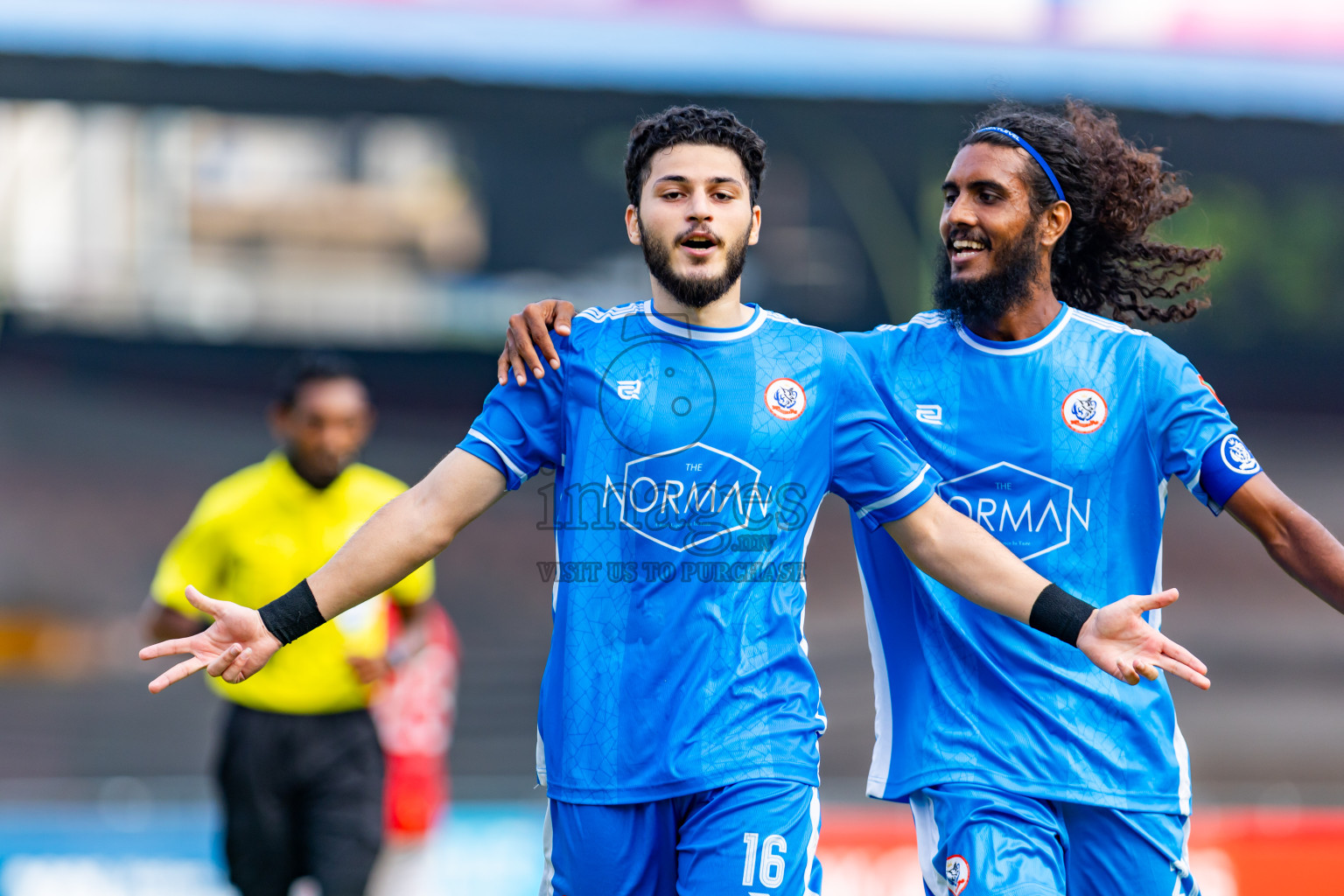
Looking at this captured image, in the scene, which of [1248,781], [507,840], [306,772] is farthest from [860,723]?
[306,772]

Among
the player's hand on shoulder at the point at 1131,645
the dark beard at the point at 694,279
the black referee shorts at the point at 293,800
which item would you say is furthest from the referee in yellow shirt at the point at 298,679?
the player's hand on shoulder at the point at 1131,645

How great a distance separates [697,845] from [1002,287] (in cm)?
155

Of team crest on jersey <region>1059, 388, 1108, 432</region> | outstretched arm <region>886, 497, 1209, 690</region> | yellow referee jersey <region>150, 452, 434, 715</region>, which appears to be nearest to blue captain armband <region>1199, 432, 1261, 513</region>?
team crest on jersey <region>1059, 388, 1108, 432</region>

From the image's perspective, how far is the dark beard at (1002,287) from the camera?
138 inches

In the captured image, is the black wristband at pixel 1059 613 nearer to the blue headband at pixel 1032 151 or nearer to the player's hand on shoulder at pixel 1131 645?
the player's hand on shoulder at pixel 1131 645

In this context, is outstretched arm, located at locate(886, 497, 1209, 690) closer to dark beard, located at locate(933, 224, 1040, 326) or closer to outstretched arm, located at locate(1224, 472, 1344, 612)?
outstretched arm, located at locate(1224, 472, 1344, 612)

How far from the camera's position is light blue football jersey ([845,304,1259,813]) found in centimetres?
329

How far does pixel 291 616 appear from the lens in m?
3.12

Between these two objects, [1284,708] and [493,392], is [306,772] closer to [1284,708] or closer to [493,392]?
[493,392]

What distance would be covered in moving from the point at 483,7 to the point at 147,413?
17.9 feet

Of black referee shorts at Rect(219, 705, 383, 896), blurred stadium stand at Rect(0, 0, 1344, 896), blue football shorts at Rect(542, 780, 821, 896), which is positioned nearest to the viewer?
blue football shorts at Rect(542, 780, 821, 896)

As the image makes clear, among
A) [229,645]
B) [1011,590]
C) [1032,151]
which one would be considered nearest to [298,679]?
[229,645]

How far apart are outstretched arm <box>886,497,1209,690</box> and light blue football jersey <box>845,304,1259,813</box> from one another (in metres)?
0.18

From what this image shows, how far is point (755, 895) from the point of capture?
2.92m
